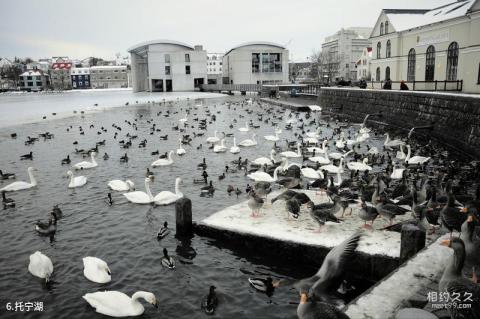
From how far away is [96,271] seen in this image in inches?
348

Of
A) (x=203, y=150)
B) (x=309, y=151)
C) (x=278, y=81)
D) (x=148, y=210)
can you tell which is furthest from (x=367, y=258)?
(x=278, y=81)

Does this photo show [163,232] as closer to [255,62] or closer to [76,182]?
[76,182]

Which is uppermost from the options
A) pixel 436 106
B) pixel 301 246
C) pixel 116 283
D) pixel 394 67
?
pixel 394 67

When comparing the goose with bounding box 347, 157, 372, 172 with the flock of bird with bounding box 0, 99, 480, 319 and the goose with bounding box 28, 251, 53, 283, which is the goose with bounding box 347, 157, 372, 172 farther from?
the goose with bounding box 28, 251, 53, 283

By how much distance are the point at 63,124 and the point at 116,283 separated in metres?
32.6

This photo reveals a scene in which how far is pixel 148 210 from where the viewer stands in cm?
1335

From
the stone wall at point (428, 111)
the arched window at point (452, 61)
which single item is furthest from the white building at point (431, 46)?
the stone wall at point (428, 111)

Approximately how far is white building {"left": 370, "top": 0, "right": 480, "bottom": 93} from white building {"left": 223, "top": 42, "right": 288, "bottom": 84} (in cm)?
4522

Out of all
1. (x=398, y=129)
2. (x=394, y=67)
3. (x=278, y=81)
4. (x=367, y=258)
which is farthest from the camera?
(x=278, y=81)

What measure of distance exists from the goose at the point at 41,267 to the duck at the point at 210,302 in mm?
3781

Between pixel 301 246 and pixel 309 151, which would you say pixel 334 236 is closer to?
pixel 301 246

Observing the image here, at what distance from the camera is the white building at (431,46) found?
3206cm

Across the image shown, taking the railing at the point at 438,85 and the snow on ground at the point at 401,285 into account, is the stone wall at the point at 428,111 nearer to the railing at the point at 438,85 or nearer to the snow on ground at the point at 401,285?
the railing at the point at 438,85

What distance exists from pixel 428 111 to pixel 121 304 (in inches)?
933
